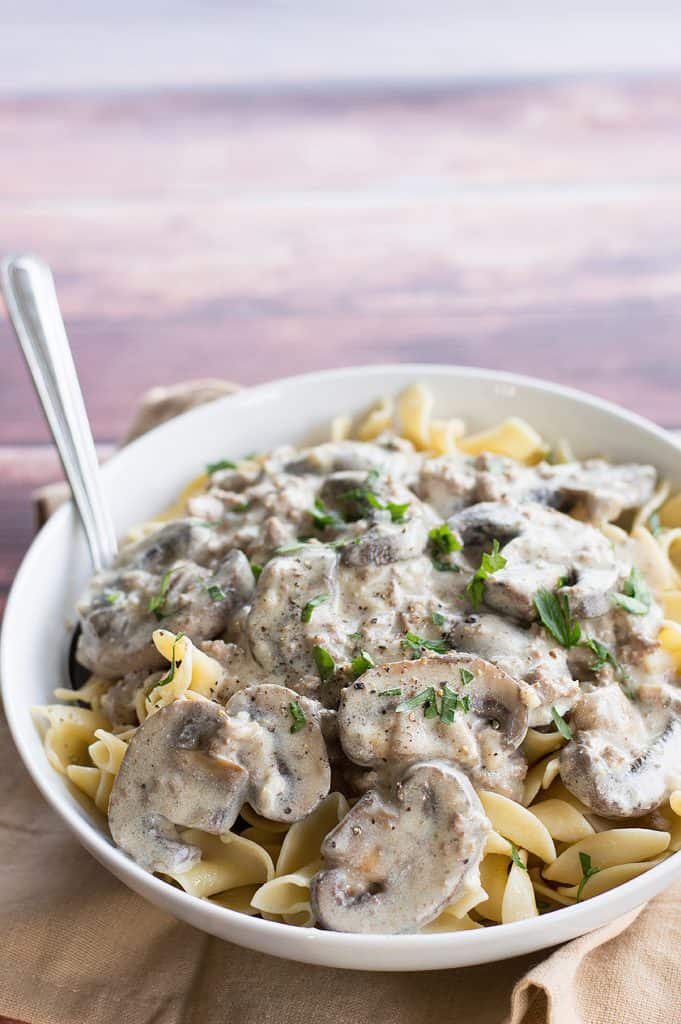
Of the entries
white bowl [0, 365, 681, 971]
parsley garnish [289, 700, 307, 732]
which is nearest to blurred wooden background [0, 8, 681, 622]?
white bowl [0, 365, 681, 971]

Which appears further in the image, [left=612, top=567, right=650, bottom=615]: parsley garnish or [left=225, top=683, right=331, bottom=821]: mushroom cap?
[left=612, top=567, right=650, bottom=615]: parsley garnish

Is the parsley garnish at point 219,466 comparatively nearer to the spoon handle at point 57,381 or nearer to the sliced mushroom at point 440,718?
the spoon handle at point 57,381

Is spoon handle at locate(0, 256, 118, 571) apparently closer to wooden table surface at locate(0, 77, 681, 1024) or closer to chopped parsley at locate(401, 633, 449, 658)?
wooden table surface at locate(0, 77, 681, 1024)

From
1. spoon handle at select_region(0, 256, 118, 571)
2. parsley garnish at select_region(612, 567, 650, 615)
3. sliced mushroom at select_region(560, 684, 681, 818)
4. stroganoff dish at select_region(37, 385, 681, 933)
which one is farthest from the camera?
spoon handle at select_region(0, 256, 118, 571)

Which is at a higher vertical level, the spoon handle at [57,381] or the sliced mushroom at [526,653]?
the spoon handle at [57,381]

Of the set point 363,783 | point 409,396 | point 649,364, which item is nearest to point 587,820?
point 363,783

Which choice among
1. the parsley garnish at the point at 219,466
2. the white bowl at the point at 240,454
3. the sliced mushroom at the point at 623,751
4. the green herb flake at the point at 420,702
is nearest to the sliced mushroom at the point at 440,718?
the green herb flake at the point at 420,702
